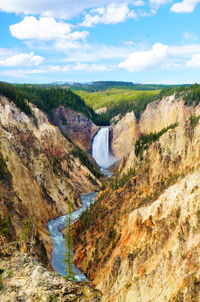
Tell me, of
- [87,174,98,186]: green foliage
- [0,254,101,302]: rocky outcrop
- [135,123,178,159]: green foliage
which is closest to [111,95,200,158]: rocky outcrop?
[87,174,98,186]: green foliage

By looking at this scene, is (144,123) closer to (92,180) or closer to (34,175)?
(92,180)

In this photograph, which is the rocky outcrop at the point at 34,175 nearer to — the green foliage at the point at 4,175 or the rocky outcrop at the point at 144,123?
the green foliage at the point at 4,175

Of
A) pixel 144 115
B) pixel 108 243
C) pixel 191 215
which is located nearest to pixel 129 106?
pixel 144 115

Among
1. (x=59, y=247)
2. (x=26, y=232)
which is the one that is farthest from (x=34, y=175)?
(x=26, y=232)

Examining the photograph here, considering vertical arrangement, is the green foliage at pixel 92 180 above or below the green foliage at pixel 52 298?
below

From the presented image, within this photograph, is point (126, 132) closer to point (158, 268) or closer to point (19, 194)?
point (19, 194)

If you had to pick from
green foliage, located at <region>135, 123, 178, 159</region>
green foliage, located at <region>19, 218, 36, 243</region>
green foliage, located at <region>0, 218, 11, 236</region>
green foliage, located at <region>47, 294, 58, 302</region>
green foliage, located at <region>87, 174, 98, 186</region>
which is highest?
green foliage, located at <region>135, 123, 178, 159</region>

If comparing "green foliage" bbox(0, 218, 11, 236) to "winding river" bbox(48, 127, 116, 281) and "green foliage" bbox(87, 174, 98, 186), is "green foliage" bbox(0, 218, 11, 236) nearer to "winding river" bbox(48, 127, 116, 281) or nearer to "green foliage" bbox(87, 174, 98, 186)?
"winding river" bbox(48, 127, 116, 281)

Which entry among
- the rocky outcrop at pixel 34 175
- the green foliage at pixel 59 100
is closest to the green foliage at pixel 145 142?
the rocky outcrop at pixel 34 175

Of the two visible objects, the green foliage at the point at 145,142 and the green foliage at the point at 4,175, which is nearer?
the green foliage at the point at 4,175
